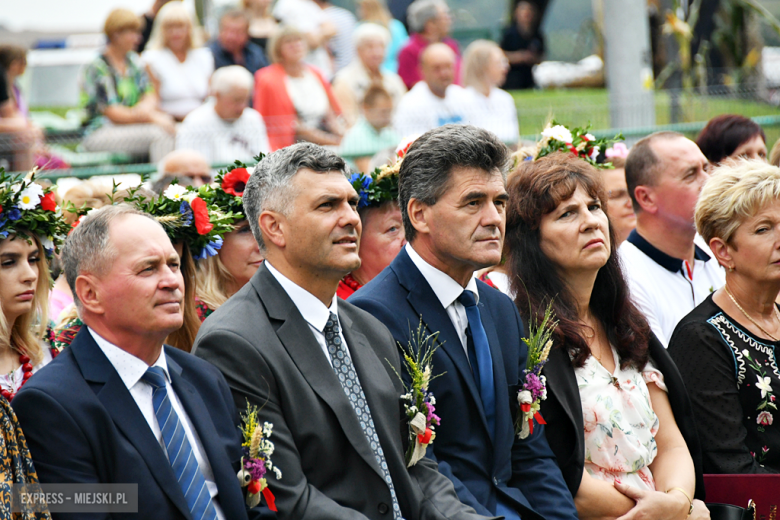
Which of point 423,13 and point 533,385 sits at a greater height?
point 423,13

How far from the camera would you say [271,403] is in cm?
352

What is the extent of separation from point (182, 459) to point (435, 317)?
137 centimetres

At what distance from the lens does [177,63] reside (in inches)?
412

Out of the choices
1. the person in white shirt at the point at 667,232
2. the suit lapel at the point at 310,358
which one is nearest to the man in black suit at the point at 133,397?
the suit lapel at the point at 310,358

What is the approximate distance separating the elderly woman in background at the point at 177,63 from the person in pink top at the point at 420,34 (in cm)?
288

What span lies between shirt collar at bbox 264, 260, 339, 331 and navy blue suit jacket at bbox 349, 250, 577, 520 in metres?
0.46

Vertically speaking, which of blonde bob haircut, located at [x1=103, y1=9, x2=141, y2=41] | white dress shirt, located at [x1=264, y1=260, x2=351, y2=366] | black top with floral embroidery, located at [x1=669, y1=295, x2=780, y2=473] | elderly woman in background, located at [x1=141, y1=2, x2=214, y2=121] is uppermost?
blonde bob haircut, located at [x1=103, y1=9, x2=141, y2=41]

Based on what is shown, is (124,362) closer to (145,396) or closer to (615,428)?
(145,396)

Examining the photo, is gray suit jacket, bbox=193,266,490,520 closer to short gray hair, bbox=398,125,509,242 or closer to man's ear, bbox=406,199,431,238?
man's ear, bbox=406,199,431,238

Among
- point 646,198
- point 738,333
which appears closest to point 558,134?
point 646,198

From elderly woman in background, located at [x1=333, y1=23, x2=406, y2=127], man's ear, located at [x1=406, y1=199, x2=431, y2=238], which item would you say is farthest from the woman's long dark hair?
elderly woman in background, located at [x1=333, y1=23, x2=406, y2=127]

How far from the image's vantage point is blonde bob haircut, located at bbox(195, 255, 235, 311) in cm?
530

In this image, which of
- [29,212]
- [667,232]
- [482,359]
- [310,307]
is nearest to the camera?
[310,307]

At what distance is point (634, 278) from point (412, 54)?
287 inches
